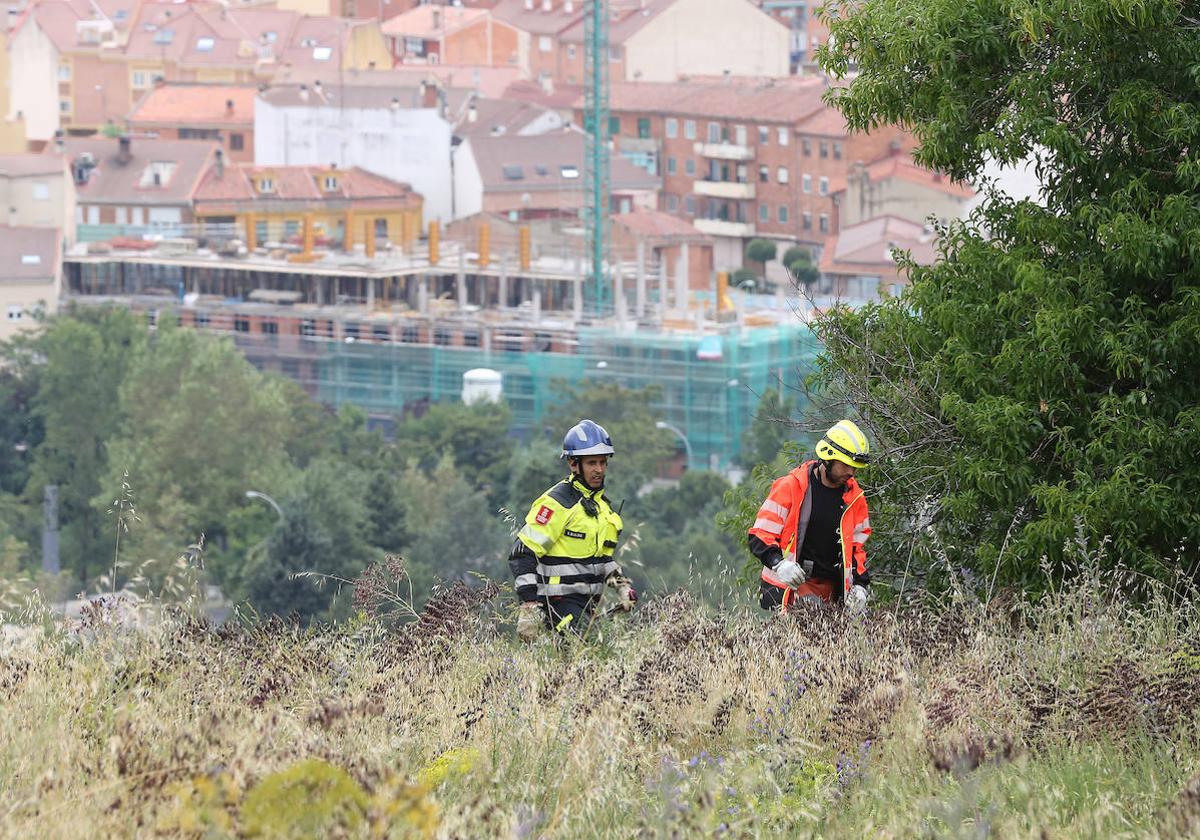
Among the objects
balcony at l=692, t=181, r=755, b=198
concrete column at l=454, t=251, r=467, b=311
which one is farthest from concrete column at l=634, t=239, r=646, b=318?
balcony at l=692, t=181, r=755, b=198

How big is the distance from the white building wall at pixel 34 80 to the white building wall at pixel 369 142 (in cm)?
1589

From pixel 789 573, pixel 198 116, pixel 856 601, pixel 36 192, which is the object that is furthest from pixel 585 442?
pixel 198 116

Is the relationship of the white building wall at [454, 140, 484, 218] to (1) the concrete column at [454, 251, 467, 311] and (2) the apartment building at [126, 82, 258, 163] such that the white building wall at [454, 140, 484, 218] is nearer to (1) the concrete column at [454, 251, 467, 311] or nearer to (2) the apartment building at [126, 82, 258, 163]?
(1) the concrete column at [454, 251, 467, 311]

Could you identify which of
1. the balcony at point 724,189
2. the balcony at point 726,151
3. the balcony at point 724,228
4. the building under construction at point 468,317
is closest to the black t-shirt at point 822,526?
the building under construction at point 468,317

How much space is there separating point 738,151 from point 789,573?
349ft

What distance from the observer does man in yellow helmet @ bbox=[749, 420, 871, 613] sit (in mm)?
7938

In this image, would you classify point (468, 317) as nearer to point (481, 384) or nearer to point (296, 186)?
point (481, 384)

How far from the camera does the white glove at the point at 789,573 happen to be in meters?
7.88

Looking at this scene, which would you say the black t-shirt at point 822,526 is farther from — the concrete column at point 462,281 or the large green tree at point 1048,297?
the concrete column at point 462,281

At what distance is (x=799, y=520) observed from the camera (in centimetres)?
813

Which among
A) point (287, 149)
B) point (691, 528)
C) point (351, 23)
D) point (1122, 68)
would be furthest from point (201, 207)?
point (1122, 68)

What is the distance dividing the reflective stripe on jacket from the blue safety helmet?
13 centimetres

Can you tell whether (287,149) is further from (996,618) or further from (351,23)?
(996,618)

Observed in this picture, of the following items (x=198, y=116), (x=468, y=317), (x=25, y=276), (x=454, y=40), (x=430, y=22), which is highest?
(x=430, y=22)
